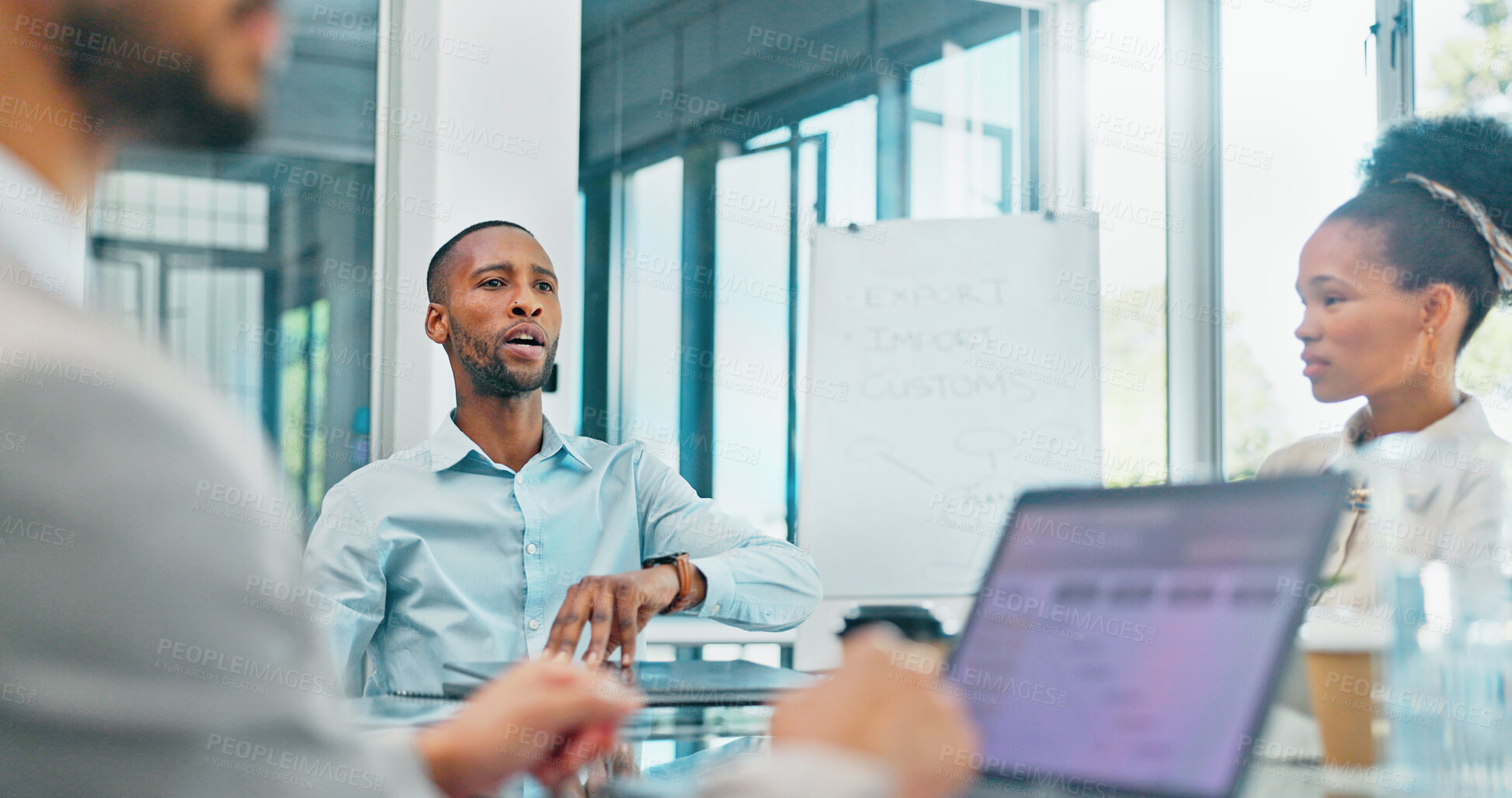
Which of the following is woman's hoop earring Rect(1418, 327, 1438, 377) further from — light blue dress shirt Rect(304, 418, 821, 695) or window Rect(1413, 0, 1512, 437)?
light blue dress shirt Rect(304, 418, 821, 695)

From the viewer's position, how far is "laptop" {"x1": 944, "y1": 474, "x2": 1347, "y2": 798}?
1.78ft

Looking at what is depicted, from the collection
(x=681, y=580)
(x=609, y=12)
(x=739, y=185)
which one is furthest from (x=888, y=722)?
(x=609, y=12)

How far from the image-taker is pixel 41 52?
0.47 m

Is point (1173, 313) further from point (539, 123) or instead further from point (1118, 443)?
point (539, 123)

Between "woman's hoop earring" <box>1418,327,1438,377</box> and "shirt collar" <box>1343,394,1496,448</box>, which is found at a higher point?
"woman's hoop earring" <box>1418,327,1438,377</box>

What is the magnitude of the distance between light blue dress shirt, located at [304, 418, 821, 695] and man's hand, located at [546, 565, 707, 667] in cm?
21

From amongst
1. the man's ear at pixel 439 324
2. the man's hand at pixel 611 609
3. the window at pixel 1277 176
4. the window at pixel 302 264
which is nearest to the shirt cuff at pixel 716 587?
the man's hand at pixel 611 609

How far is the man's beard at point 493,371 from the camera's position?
7.10 feet

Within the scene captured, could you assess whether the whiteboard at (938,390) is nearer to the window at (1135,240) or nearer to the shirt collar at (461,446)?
the window at (1135,240)

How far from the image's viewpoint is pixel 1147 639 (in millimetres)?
592

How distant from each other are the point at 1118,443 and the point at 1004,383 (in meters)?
0.76

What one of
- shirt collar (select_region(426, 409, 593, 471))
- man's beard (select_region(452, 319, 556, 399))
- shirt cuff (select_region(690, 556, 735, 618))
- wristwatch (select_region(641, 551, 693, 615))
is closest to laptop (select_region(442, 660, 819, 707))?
wristwatch (select_region(641, 551, 693, 615))

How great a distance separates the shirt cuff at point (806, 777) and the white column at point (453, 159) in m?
2.24

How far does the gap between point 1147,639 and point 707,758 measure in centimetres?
33
